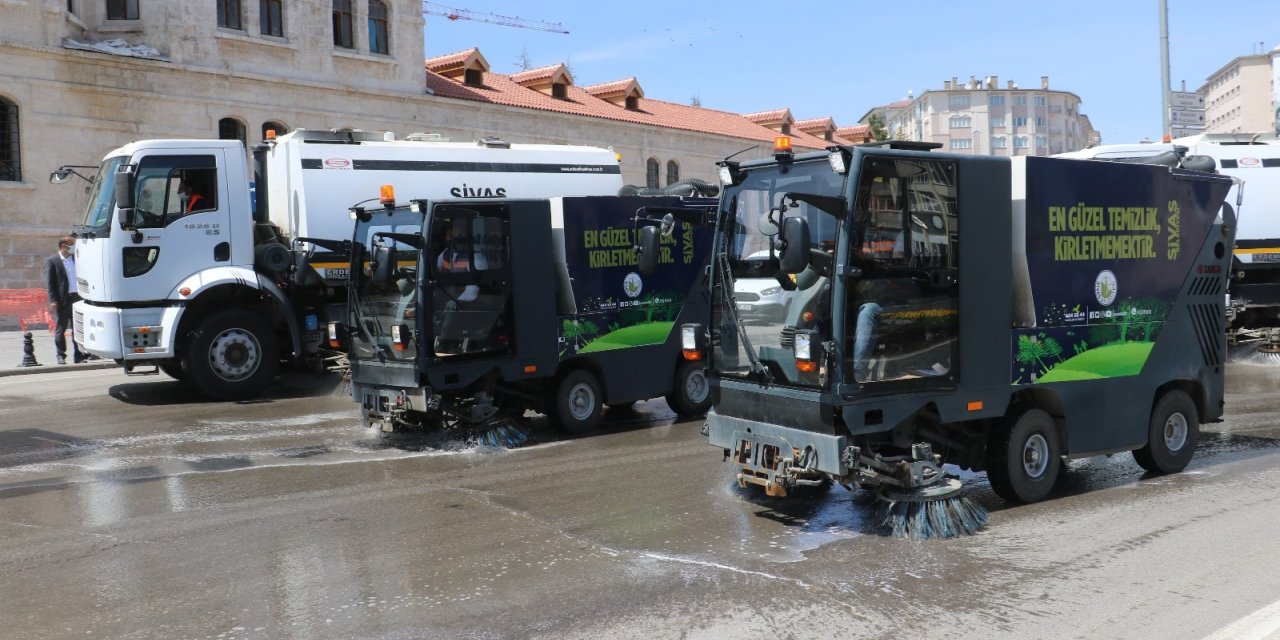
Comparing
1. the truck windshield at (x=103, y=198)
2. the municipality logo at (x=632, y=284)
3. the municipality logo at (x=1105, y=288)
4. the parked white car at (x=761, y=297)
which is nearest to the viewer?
the parked white car at (x=761, y=297)

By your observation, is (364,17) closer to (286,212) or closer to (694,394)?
(286,212)

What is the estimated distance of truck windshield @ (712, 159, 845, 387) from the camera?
6.93m

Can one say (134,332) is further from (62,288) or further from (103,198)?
(62,288)

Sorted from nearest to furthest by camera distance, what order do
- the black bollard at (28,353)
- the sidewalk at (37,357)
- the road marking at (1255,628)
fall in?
the road marking at (1255,628), the sidewalk at (37,357), the black bollard at (28,353)

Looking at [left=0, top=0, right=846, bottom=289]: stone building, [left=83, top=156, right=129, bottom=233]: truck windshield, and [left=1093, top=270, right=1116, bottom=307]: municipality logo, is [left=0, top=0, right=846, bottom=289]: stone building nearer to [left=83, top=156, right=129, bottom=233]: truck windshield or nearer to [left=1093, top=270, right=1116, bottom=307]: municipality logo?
[left=83, top=156, right=129, bottom=233]: truck windshield

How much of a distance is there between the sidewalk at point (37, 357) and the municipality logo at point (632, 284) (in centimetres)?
1069

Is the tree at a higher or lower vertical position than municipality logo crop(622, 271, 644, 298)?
higher

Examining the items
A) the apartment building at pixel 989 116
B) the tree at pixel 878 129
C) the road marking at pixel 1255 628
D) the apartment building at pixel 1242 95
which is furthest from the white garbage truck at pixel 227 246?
the apartment building at pixel 989 116

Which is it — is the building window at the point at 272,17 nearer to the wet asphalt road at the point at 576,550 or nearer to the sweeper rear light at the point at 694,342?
the wet asphalt road at the point at 576,550

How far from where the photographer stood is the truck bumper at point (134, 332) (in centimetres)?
1376

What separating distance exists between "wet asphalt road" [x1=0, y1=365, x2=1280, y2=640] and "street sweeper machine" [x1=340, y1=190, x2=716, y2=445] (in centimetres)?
66

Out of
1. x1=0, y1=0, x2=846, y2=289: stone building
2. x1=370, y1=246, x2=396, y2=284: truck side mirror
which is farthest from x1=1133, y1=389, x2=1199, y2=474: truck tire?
x1=0, y1=0, x2=846, y2=289: stone building

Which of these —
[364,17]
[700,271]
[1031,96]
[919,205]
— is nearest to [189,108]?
[364,17]

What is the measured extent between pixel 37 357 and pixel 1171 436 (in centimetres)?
1743
